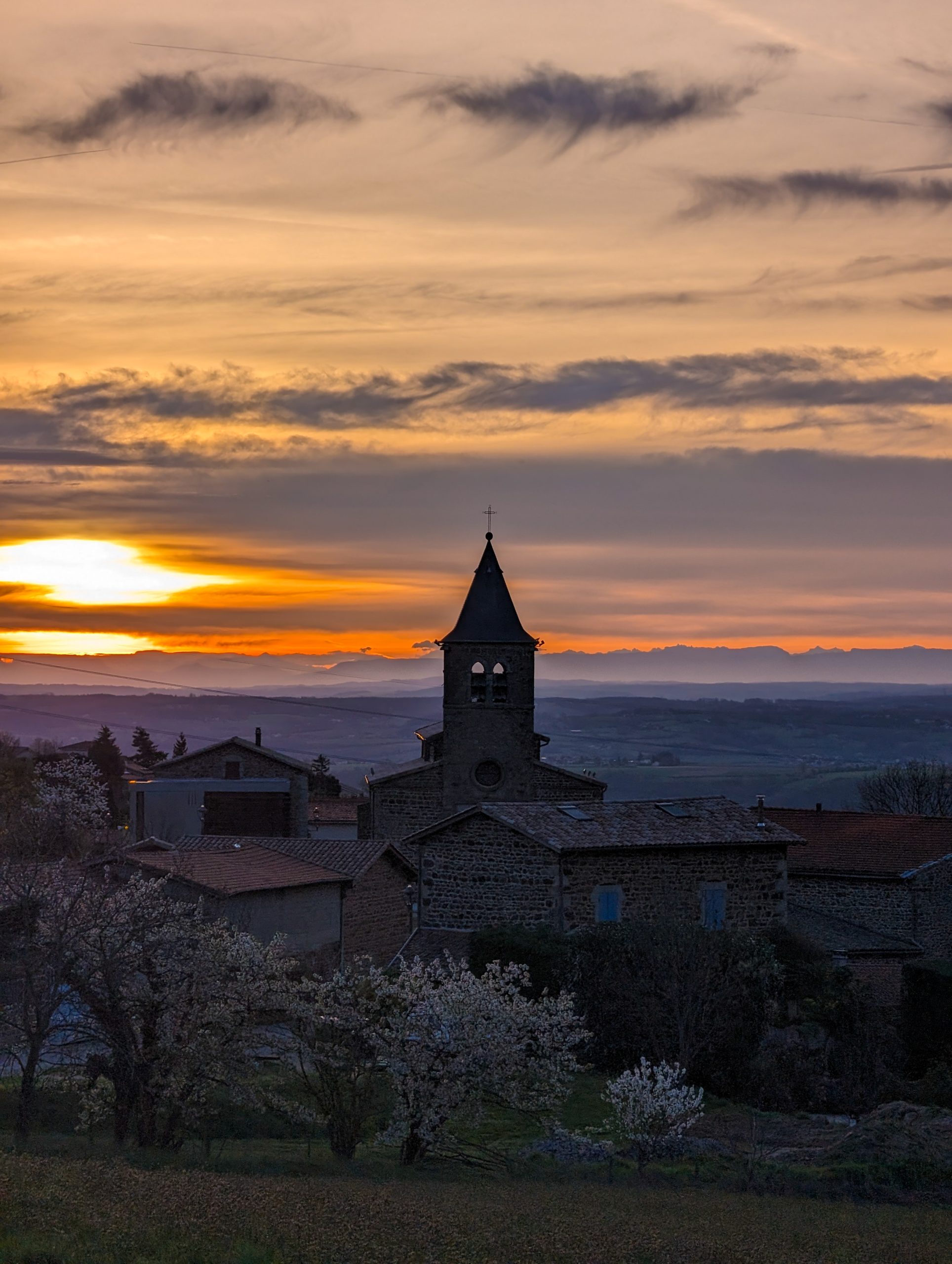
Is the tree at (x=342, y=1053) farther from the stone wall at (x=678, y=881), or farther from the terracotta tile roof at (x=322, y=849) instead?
the terracotta tile roof at (x=322, y=849)

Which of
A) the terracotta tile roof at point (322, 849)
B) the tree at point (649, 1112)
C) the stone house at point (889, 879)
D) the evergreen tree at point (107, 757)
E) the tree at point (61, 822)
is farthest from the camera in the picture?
the evergreen tree at point (107, 757)

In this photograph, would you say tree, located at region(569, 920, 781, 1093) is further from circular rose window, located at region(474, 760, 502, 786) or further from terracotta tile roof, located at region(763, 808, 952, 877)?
circular rose window, located at region(474, 760, 502, 786)

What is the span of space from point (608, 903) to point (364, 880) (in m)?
11.2

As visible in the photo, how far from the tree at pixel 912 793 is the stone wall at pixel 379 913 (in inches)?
1813

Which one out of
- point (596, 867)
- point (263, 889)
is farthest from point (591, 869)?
point (263, 889)

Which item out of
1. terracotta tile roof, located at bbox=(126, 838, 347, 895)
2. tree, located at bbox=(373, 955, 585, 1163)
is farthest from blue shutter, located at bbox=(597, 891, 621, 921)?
tree, located at bbox=(373, 955, 585, 1163)

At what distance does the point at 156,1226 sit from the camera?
1444 centimetres

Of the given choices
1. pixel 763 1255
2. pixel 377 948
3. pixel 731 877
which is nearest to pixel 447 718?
pixel 377 948

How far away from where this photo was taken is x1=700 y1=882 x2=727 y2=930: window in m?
39.2

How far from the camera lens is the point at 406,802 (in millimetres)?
56188

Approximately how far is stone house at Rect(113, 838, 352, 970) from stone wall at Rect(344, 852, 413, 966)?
2.56ft

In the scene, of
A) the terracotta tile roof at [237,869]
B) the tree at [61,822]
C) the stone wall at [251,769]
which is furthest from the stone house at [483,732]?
the tree at [61,822]

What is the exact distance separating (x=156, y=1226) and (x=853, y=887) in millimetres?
34578

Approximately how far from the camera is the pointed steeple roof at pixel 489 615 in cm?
5500
